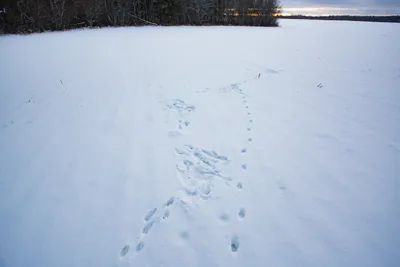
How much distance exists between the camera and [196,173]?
2781 millimetres

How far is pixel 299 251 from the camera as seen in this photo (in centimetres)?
194

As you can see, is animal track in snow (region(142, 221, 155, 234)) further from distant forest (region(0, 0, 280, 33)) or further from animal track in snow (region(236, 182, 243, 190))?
distant forest (region(0, 0, 280, 33))

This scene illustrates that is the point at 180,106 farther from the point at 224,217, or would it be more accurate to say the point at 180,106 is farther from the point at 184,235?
the point at 184,235

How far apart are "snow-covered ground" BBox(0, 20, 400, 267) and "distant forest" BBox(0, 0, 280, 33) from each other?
1487 cm

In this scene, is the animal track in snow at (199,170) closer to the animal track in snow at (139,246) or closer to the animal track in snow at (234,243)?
the animal track in snow at (234,243)

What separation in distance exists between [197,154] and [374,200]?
2184 mm

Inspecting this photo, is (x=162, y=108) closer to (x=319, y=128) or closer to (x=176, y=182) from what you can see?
(x=176, y=182)

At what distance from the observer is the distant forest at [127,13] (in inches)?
616

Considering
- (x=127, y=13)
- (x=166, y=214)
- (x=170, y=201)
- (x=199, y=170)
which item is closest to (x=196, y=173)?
(x=199, y=170)

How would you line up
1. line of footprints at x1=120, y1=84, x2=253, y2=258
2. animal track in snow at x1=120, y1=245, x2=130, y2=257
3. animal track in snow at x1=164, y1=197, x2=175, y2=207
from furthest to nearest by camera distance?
animal track in snow at x1=164, y1=197, x2=175, y2=207 → line of footprints at x1=120, y1=84, x2=253, y2=258 → animal track in snow at x1=120, y1=245, x2=130, y2=257

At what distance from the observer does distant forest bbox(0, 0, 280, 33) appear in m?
15.6

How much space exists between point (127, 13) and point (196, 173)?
75.7 feet

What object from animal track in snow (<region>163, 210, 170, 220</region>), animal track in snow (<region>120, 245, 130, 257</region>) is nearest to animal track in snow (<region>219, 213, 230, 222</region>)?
animal track in snow (<region>163, 210, 170, 220</region>)

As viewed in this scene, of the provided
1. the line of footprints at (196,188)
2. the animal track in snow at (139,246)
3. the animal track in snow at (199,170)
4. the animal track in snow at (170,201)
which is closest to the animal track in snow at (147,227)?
the line of footprints at (196,188)
